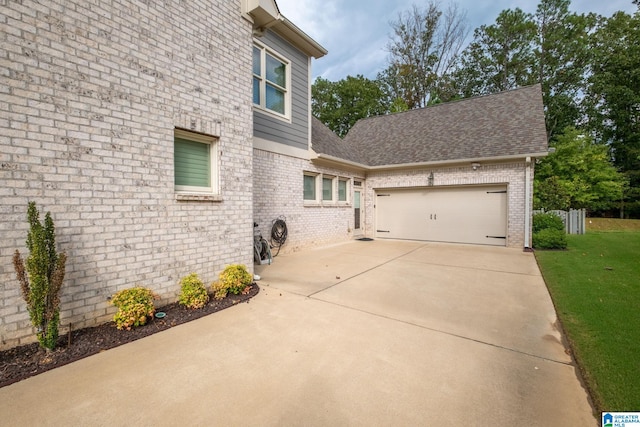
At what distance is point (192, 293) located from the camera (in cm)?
369

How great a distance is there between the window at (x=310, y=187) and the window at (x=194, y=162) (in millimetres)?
4614

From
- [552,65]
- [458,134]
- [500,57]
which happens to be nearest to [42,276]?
[458,134]

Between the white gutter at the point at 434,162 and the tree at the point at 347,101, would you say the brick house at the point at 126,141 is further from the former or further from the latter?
the tree at the point at 347,101

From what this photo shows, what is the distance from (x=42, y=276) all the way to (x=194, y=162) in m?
2.26

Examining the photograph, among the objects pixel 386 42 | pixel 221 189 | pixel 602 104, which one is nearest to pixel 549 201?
pixel 221 189

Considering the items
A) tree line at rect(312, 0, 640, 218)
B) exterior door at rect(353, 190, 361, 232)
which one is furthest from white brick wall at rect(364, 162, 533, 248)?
tree line at rect(312, 0, 640, 218)

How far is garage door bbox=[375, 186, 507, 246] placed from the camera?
9.32 m

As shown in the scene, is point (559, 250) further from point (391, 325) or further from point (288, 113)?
point (288, 113)

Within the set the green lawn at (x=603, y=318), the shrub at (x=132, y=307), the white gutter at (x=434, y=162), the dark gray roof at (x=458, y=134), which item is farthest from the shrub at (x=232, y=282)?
the dark gray roof at (x=458, y=134)

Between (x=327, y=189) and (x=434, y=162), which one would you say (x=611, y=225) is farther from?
(x=327, y=189)

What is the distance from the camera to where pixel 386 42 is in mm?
20906

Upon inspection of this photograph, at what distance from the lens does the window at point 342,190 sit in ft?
34.2

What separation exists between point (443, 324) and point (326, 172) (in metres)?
6.92

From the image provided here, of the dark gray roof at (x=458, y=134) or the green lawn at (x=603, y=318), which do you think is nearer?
the green lawn at (x=603, y=318)
